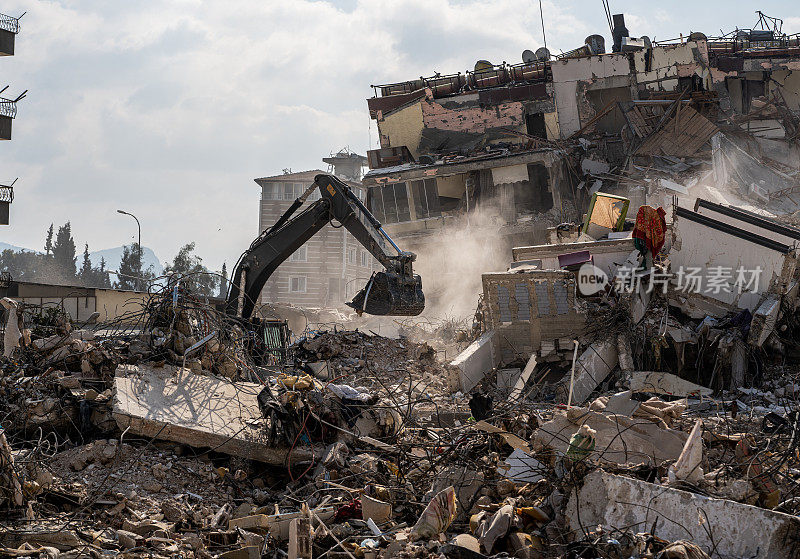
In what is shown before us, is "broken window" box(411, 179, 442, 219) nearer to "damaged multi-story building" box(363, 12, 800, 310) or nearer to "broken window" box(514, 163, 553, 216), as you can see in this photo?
"damaged multi-story building" box(363, 12, 800, 310)

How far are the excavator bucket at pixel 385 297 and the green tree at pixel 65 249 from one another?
2358 inches

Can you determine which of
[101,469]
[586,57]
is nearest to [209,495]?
[101,469]

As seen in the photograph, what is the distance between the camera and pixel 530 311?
12398mm

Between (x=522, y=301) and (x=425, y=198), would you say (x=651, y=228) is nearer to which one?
(x=522, y=301)

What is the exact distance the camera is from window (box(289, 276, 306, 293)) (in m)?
50.8

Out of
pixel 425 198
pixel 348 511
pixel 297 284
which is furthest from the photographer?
pixel 297 284

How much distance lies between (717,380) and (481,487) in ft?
22.4

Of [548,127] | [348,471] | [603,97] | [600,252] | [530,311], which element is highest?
[603,97]

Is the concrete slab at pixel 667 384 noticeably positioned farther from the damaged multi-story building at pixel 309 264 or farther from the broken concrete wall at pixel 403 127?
the damaged multi-story building at pixel 309 264

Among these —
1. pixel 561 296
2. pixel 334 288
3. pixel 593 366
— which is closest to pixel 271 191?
pixel 334 288

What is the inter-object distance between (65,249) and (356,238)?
60.5 metres

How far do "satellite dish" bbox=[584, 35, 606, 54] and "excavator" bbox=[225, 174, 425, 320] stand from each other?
25.1 meters

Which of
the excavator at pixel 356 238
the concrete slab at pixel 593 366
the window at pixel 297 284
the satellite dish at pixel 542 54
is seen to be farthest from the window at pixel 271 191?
the concrete slab at pixel 593 366

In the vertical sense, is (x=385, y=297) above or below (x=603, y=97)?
below
